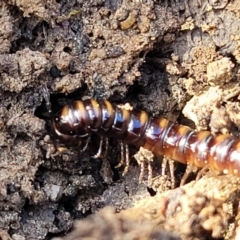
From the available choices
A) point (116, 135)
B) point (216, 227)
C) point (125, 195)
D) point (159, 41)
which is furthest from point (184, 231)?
point (159, 41)

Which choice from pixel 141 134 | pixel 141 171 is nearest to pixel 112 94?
pixel 141 134

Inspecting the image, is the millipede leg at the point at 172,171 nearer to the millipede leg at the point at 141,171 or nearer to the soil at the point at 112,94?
the soil at the point at 112,94

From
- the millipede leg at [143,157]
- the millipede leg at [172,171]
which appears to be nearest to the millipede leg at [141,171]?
the millipede leg at [143,157]

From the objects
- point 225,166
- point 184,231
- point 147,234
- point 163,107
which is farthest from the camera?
point 163,107

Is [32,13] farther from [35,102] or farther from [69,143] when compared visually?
[69,143]

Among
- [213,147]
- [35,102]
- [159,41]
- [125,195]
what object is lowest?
[125,195]
